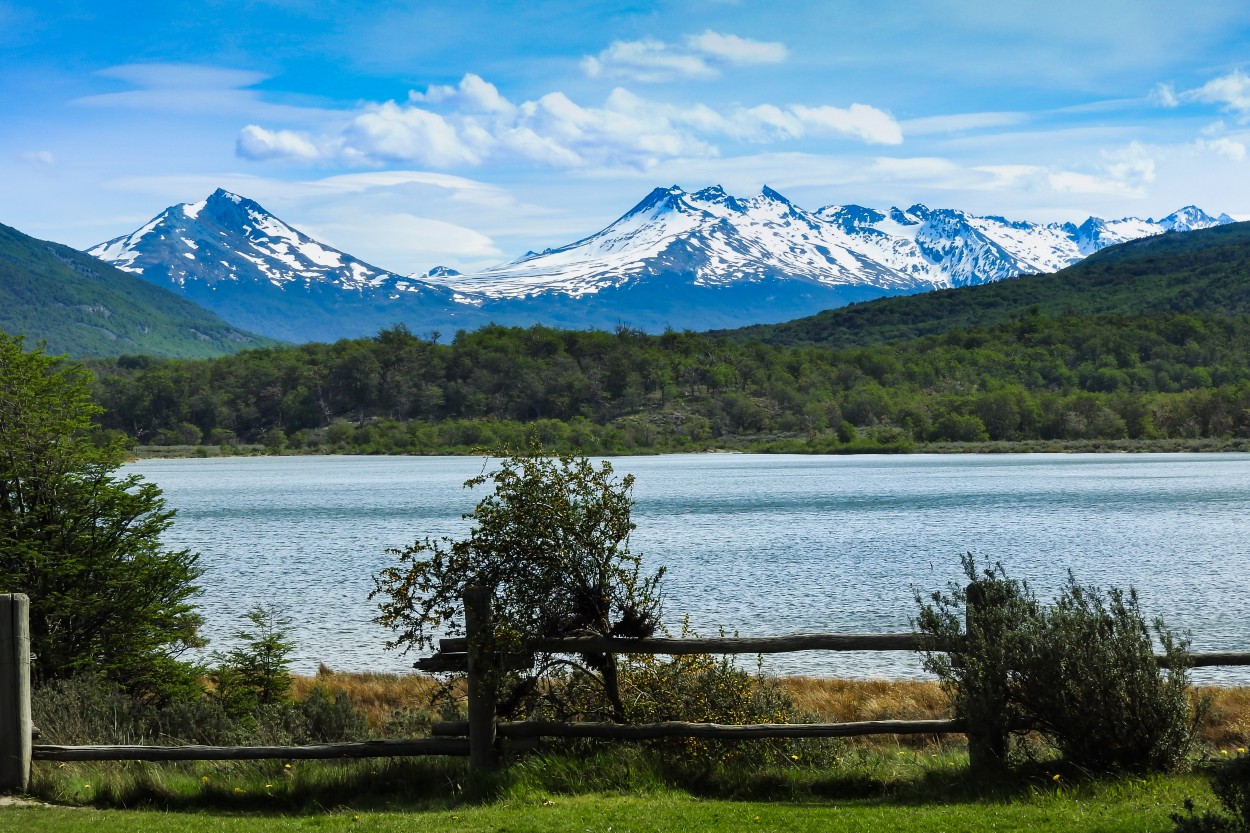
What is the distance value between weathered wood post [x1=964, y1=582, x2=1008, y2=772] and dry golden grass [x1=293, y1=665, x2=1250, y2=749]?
3.23 m

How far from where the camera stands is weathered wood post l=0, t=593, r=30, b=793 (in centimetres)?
1002

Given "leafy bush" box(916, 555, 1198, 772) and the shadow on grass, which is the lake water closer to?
the shadow on grass

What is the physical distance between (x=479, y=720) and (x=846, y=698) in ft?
27.9

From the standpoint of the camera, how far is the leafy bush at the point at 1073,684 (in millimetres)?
8922

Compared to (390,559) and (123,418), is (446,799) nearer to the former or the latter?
(390,559)

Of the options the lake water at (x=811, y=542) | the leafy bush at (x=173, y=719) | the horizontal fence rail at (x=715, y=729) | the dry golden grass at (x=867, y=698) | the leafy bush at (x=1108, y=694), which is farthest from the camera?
the lake water at (x=811, y=542)

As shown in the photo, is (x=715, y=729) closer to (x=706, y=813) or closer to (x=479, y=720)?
(x=706, y=813)

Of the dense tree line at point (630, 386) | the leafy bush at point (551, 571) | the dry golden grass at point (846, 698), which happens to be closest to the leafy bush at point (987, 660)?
the leafy bush at point (551, 571)

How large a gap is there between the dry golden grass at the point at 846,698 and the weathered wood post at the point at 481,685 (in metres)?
3.87

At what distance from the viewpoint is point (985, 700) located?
9273 millimetres

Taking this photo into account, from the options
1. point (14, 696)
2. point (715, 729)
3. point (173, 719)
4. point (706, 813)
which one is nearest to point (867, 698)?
point (715, 729)

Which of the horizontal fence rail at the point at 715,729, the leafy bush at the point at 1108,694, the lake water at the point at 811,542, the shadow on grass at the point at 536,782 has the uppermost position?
the leafy bush at the point at 1108,694

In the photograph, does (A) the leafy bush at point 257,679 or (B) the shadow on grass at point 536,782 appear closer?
(B) the shadow on grass at point 536,782

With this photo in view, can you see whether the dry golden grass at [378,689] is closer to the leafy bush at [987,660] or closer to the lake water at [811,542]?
the lake water at [811,542]
